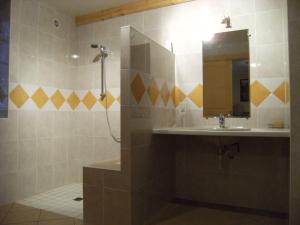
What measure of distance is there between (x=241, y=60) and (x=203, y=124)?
2.49 feet

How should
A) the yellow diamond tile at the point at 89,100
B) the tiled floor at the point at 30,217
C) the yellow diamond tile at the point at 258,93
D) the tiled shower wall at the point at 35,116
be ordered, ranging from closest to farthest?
1. the tiled floor at the point at 30,217
2. the yellow diamond tile at the point at 258,93
3. the tiled shower wall at the point at 35,116
4. the yellow diamond tile at the point at 89,100

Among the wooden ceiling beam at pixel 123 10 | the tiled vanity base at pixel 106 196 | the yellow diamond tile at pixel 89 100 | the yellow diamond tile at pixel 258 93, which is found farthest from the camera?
the yellow diamond tile at pixel 89 100

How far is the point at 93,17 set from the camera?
3471 mm

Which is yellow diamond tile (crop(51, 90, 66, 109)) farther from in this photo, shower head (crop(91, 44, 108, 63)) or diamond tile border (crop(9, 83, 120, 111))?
shower head (crop(91, 44, 108, 63))

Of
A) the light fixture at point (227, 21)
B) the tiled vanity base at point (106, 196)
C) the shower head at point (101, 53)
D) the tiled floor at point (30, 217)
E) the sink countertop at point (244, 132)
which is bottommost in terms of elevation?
the tiled floor at point (30, 217)

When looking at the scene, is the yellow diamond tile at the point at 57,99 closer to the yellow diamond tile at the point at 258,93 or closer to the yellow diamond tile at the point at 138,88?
the yellow diamond tile at the point at 138,88

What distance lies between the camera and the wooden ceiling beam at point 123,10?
9.88ft

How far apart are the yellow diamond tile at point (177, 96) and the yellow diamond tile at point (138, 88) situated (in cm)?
71

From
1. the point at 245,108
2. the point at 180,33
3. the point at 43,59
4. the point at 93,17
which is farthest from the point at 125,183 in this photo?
the point at 93,17

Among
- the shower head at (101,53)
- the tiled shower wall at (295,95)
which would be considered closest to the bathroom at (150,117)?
the tiled shower wall at (295,95)

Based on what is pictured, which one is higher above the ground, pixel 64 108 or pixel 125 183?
pixel 64 108

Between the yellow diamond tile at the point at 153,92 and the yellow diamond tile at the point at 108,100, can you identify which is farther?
the yellow diamond tile at the point at 108,100

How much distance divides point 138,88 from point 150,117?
0.33m

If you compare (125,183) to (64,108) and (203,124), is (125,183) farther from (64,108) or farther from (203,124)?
(64,108)
